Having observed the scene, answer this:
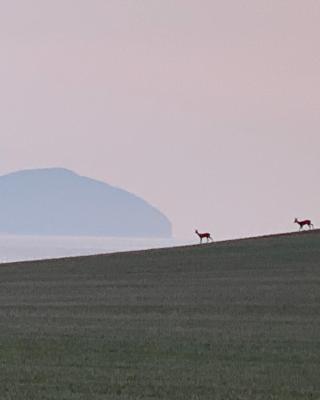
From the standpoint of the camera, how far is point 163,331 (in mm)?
24391

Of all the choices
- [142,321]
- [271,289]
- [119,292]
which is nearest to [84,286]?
[119,292]

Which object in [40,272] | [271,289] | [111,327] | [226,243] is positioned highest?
[226,243]

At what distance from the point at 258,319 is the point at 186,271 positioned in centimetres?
1907

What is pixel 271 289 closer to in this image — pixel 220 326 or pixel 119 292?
pixel 119 292

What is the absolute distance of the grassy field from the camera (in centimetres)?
1697

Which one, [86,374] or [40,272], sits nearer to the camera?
[86,374]

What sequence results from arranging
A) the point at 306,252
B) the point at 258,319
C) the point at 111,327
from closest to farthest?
1. the point at 111,327
2. the point at 258,319
3. the point at 306,252

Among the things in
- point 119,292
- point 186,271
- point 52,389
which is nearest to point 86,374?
point 52,389

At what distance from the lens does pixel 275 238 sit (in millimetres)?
61531

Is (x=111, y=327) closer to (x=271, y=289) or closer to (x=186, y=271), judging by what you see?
(x=271, y=289)

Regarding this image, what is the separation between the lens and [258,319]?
26984 mm

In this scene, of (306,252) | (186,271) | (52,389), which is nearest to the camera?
(52,389)

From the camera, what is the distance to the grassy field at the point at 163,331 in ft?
55.7

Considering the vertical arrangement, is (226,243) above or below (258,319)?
above
